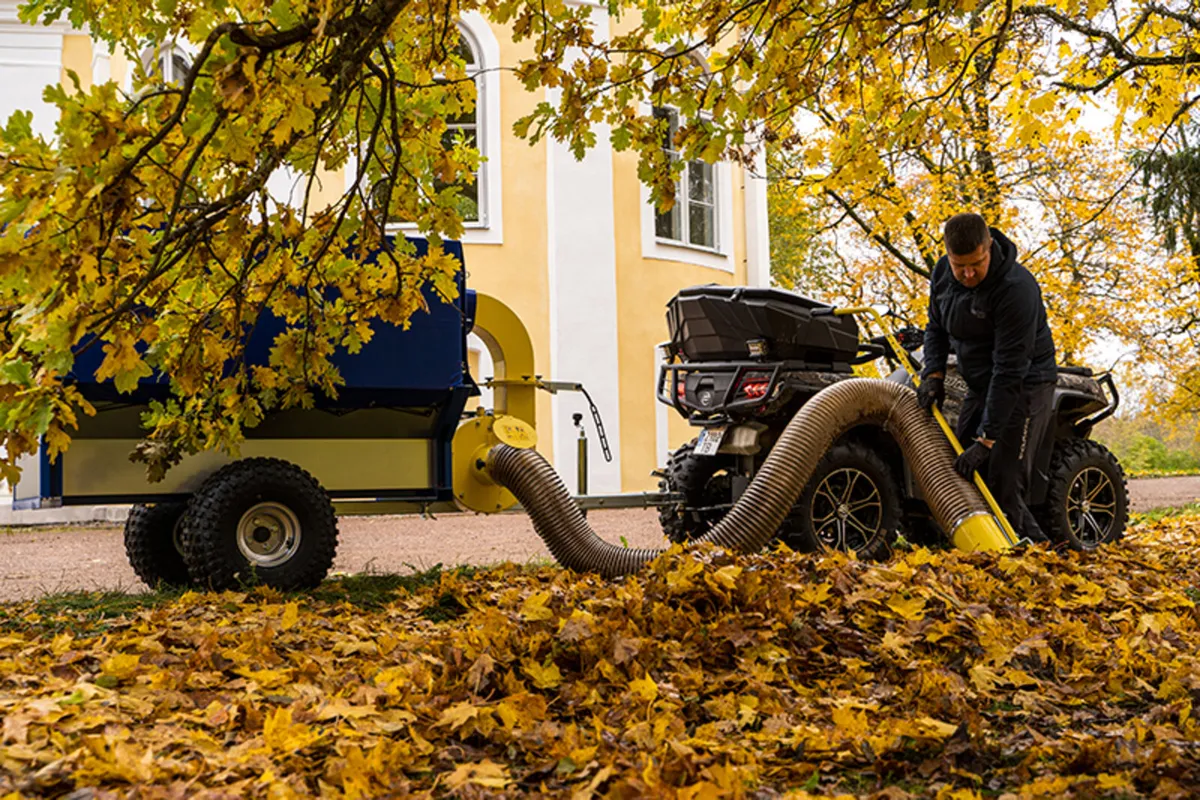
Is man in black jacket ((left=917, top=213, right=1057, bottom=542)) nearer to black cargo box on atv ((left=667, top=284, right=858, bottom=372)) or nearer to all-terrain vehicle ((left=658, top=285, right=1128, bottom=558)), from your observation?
all-terrain vehicle ((left=658, top=285, right=1128, bottom=558))

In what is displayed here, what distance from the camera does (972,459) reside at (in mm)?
6461

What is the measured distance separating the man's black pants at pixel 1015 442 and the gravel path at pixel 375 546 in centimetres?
220

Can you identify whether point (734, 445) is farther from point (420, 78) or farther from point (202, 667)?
point (202, 667)

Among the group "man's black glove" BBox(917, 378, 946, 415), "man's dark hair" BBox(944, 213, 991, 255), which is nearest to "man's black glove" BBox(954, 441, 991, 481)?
"man's black glove" BBox(917, 378, 946, 415)

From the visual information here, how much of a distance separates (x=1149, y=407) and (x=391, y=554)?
13.1 m

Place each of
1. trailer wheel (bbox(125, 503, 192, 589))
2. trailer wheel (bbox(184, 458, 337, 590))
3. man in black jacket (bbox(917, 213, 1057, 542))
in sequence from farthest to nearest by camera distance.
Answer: trailer wheel (bbox(125, 503, 192, 589)), man in black jacket (bbox(917, 213, 1057, 542)), trailer wheel (bbox(184, 458, 337, 590))

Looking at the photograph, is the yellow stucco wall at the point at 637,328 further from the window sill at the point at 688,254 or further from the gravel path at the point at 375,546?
the gravel path at the point at 375,546

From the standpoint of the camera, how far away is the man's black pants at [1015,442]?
6.45 m

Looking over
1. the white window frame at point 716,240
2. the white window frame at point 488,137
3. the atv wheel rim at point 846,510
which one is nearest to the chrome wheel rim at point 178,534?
the atv wheel rim at point 846,510

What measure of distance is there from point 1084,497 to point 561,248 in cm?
878

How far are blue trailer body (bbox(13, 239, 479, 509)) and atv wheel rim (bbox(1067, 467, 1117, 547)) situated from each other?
404 cm

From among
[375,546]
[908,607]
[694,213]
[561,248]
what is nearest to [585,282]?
[561,248]

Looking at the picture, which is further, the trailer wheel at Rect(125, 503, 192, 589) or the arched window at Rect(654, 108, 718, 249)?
the arched window at Rect(654, 108, 718, 249)

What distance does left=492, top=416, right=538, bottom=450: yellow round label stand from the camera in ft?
22.7
